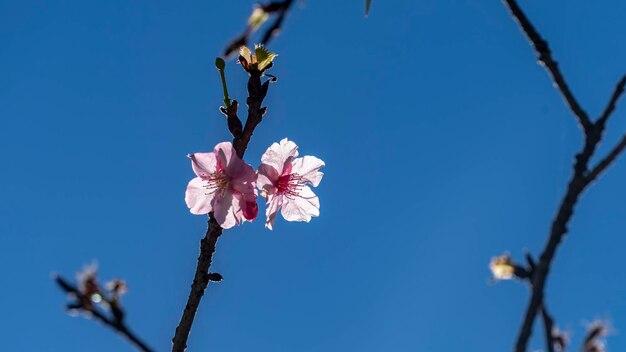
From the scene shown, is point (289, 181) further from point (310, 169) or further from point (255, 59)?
point (255, 59)

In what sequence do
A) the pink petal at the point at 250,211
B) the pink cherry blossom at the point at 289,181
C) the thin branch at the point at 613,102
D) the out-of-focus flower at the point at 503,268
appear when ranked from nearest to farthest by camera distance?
the thin branch at the point at 613,102 → the out-of-focus flower at the point at 503,268 → the pink petal at the point at 250,211 → the pink cherry blossom at the point at 289,181

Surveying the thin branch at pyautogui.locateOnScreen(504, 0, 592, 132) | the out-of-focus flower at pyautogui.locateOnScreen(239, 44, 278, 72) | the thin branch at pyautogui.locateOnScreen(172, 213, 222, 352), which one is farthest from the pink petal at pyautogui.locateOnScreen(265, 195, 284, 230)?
the thin branch at pyautogui.locateOnScreen(504, 0, 592, 132)


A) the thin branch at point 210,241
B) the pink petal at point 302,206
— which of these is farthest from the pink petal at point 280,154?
the thin branch at point 210,241

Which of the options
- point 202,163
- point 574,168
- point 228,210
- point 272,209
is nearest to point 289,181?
point 272,209

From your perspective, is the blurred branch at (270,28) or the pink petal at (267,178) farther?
the pink petal at (267,178)

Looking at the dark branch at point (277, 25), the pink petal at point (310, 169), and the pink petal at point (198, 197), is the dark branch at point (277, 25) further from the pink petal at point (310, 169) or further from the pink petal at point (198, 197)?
the pink petal at point (310, 169)

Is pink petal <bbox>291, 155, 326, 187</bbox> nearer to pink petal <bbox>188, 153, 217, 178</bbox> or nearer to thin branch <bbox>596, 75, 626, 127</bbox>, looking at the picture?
pink petal <bbox>188, 153, 217, 178</bbox>
